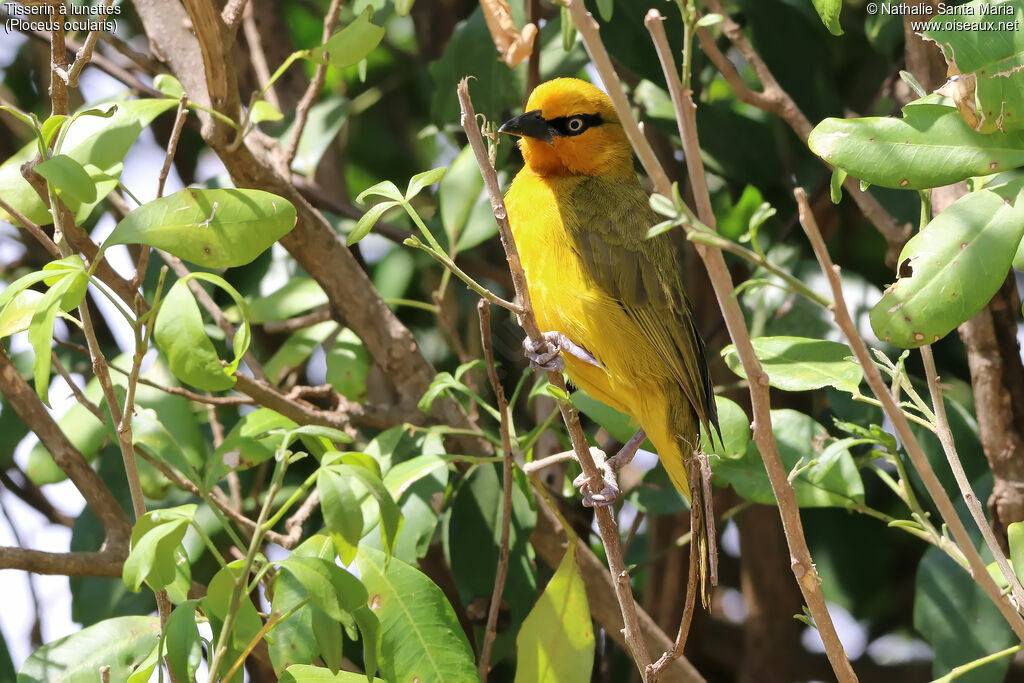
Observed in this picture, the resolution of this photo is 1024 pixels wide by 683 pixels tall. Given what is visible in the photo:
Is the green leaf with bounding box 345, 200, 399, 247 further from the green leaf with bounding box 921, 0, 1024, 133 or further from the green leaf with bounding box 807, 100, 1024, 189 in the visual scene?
the green leaf with bounding box 921, 0, 1024, 133

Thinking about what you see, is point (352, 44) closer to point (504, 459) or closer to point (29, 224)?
point (29, 224)

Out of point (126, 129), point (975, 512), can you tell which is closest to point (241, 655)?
point (126, 129)

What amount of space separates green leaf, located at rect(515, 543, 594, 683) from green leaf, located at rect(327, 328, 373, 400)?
911mm

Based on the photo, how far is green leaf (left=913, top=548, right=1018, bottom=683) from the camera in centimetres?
219

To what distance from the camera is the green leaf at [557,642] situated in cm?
200

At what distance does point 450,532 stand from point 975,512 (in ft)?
4.70

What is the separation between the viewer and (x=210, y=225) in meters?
1.55

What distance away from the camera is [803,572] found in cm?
145

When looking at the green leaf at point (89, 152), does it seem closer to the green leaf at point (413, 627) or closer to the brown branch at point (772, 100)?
the green leaf at point (413, 627)

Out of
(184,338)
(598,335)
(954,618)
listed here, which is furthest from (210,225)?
(954,618)

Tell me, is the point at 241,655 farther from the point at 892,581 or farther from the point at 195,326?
the point at 892,581

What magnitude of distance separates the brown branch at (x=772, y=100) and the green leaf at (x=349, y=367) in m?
1.16

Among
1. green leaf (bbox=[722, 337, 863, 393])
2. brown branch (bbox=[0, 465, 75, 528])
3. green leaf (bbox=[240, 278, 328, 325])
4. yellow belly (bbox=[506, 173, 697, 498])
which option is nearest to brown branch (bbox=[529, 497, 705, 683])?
yellow belly (bbox=[506, 173, 697, 498])

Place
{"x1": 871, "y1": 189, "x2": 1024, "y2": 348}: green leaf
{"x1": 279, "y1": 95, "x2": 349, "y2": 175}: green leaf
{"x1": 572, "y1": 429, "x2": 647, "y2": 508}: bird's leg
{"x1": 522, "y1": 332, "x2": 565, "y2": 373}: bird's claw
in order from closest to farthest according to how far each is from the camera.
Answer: {"x1": 871, "y1": 189, "x2": 1024, "y2": 348}: green leaf
{"x1": 572, "y1": 429, "x2": 647, "y2": 508}: bird's leg
{"x1": 522, "y1": 332, "x2": 565, "y2": 373}: bird's claw
{"x1": 279, "y1": 95, "x2": 349, "y2": 175}: green leaf
